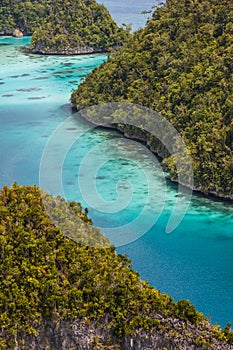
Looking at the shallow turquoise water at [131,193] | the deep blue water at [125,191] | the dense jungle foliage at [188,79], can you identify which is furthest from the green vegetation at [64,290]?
the dense jungle foliage at [188,79]

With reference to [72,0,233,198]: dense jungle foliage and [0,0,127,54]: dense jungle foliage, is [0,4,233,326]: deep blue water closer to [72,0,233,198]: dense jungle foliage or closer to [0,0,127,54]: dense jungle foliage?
[72,0,233,198]: dense jungle foliage

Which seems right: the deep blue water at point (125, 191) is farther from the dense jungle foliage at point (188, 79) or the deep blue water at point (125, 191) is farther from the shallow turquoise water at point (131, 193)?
the dense jungle foliage at point (188, 79)

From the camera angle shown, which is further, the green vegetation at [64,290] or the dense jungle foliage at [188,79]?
the dense jungle foliage at [188,79]

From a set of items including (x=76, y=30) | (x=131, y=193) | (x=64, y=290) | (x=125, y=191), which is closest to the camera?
(x=64, y=290)

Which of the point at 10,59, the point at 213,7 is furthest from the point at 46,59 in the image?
the point at 213,7

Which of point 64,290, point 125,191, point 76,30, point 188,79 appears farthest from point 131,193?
point 76,30

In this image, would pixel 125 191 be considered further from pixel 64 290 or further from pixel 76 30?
pixel 76 30

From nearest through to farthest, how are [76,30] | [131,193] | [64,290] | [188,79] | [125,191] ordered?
[64,290], [131,193], [125,191], [188,79], [76,30]
